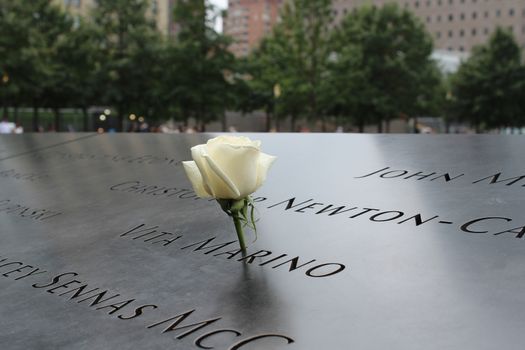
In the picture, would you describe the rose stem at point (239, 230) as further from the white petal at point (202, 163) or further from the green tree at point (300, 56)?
the green tree at point (300, 56)

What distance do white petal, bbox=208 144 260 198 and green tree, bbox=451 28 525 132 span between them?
3998 centimetres

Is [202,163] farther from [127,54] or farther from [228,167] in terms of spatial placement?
[127,54]

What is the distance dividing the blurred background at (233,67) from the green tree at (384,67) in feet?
0.20

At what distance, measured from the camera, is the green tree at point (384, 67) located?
3669 cm

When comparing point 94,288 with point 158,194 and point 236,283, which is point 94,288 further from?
point 158,194

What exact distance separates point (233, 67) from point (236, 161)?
32.4 metres

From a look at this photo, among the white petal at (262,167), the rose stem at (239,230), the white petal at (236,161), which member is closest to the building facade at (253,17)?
the rose stem at (239,230)

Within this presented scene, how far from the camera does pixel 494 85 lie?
3994 cm

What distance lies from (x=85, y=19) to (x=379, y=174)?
35.6 meters

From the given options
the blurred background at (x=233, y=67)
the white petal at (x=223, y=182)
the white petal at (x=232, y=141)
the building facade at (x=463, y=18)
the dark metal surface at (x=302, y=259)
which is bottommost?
the dark metal surface at (x=302, y=259)

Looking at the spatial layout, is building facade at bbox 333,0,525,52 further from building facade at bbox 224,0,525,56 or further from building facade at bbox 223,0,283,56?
building facade at bbox 223,0,283,56

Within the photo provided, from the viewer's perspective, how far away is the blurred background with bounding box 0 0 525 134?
33.7 m

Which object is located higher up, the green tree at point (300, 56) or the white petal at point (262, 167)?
the green tree at point (300, 56)

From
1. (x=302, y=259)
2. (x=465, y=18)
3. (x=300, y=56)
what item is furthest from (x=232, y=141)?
(x=465, y=18)
